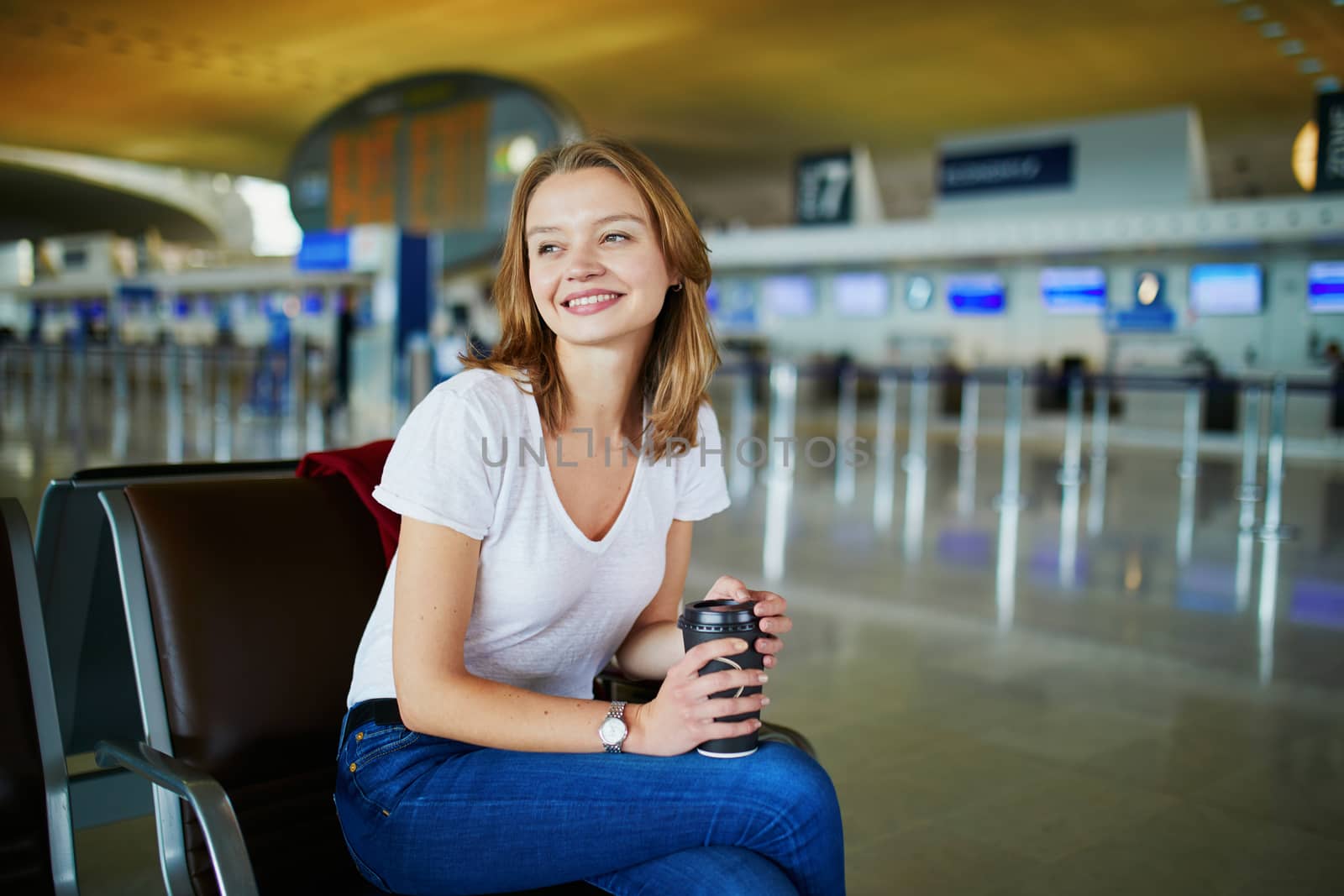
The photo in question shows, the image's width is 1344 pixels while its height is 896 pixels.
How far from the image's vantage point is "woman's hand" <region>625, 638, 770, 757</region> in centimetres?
102

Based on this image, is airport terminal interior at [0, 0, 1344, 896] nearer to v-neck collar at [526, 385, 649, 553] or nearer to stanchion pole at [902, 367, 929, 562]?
stanchion pole at [902, 367, 929, 562]

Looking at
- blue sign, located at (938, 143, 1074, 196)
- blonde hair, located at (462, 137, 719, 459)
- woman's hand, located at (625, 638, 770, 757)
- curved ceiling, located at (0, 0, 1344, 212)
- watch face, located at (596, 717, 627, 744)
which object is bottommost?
watch face, located at (596, 717, 627, 744)

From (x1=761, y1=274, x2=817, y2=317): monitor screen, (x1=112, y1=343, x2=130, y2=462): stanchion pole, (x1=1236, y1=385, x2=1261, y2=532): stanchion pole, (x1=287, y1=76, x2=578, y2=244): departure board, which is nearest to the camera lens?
(x1=1236, y1=385, x2=1261, y2=532): stanchion pole

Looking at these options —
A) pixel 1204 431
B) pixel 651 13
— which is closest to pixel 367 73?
pixel 651 13

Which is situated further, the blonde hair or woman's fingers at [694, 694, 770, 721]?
the blonde hair

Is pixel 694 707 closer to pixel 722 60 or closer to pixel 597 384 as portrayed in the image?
pixel 597 384

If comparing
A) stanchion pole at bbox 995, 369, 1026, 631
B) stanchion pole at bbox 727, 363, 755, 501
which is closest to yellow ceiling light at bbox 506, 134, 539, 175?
stanchion pole at bbox 727, 363, 755, 501

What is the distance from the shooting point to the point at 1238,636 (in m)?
3.74

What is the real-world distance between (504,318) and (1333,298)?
13.3 meters

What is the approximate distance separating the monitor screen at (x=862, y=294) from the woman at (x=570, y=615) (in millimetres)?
14578

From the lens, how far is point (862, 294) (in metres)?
15.7

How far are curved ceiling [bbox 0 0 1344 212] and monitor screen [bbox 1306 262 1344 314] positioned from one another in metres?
1.82

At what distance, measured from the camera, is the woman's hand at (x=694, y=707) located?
1.02 meters

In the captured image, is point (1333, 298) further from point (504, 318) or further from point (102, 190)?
point (102, 190)
